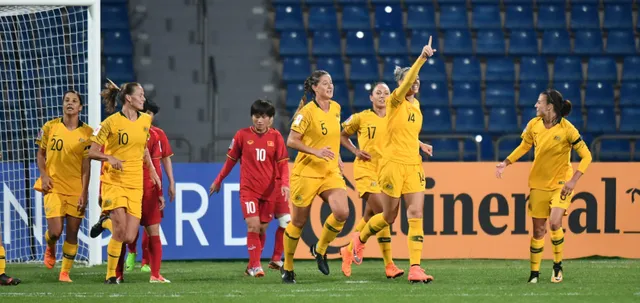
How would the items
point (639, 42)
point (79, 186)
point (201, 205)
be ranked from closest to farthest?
point (79, 186)
point (201, 205)
point (639, 42)

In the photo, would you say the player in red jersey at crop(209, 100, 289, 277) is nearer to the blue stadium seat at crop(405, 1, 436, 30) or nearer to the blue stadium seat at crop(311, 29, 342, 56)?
the blue stadium seat at crop(311, 29, 342, 56)

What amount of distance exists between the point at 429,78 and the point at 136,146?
9.13 metres

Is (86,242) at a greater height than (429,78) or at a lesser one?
lesser

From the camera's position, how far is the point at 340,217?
33.2 feet

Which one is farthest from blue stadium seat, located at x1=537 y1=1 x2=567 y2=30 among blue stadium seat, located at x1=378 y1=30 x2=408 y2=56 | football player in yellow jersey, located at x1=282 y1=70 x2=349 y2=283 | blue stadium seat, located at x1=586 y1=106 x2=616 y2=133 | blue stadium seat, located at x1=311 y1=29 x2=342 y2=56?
football player in yellow jersey, located at x1=282 y1=70 x2=349 y2=283

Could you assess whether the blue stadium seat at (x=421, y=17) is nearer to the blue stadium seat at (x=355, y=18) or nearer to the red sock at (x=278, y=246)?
the blue stadium seat at (x=355, y=18)

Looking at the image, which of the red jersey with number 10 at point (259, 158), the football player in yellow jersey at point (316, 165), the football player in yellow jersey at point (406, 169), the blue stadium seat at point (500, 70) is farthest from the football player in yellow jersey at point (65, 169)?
the blue stadium seat at point (500, 70)

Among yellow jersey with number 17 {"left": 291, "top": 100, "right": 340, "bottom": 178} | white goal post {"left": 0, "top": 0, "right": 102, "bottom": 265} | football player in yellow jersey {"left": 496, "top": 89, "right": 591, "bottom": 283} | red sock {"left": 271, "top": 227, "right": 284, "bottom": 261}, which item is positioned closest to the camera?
yellow jersey with number 17 {"left": 291, "top": 100, "right": 340, "bottom": 178}

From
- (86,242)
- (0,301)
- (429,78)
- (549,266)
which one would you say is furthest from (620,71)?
(0,301)

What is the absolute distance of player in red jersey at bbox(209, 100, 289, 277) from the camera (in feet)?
38.2

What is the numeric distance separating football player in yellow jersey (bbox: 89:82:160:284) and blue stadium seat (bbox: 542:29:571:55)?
10383 mm

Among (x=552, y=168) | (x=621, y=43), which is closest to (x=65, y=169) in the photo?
(x=552, y=168)

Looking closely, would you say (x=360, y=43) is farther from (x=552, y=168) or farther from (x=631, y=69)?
(x=552, y=168)

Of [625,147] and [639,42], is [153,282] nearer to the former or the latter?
[625,147]
